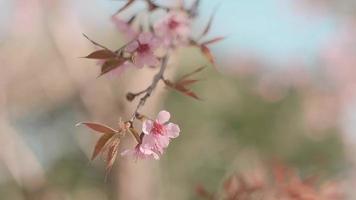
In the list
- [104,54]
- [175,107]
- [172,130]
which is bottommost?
[175,107]

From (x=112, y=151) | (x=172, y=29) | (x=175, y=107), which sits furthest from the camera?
(x=175, y=107)

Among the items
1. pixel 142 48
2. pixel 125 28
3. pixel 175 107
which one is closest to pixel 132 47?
pixel 142 48

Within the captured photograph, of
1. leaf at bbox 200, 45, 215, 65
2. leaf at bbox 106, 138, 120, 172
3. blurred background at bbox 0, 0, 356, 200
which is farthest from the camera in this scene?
blurred background at bbox 0, 0, 356, 200

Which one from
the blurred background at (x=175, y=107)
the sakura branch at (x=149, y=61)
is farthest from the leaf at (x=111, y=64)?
the blurred background at (x=175, y=107)

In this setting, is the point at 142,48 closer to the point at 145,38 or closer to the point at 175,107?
the point at 145,38

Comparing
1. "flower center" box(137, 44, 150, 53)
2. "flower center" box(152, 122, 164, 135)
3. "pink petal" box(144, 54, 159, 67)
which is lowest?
"flower center" box(152, 122, 164, 135)

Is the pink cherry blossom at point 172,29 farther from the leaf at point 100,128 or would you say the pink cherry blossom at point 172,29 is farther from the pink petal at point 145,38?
the leaf at point 100,128

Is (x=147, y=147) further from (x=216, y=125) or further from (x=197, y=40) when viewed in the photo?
(x=216, y=125)

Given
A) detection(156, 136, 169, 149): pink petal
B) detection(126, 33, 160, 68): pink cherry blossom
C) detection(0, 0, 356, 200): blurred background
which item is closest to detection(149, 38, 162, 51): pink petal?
detection(126, 33, 160, 68): pink cherry blossom

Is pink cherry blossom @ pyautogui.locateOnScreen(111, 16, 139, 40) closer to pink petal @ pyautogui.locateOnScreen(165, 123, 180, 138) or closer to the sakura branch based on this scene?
the sakura branch
